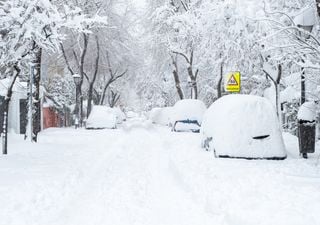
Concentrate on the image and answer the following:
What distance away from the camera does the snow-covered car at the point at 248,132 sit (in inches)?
496

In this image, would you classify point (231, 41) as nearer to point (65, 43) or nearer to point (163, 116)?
point (65, 43)

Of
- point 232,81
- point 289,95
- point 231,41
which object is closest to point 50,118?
point 231,41

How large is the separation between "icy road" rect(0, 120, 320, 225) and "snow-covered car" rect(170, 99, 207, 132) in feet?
46.7

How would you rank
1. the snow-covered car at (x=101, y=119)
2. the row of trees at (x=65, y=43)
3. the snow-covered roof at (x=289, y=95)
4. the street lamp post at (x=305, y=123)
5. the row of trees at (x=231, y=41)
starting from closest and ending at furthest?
the row of trees at (x=231, y=41) < the row of trees at (x=65, y=43) < the street lamp post at (x=305, y=123) < the snow-covered roof at (x=289, y=95) < the snow-covered car at (x=101, y=119)

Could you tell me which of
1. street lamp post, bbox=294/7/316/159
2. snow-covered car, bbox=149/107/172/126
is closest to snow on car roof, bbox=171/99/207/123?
snow-covered car, bbox=149/107/172/126

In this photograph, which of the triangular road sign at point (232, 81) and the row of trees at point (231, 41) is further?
the triangular road sign at point (232, 81)

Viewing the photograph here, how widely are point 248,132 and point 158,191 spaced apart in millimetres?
4888

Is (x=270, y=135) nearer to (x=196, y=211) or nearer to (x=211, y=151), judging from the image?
(x=211, y=151)

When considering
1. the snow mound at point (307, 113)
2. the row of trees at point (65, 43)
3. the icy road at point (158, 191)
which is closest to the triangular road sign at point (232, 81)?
the snow mound at point (307, 113)

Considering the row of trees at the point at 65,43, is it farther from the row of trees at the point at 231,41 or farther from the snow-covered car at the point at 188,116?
the snow-covered car at the point at 188,116

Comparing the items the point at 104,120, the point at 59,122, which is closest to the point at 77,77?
the point at 104,120

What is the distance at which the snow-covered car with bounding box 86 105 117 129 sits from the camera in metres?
32.0

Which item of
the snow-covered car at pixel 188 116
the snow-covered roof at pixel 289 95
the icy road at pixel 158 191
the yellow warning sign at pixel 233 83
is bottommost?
the icy road at pixel 158 191

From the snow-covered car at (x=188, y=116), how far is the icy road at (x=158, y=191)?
1424 cm
